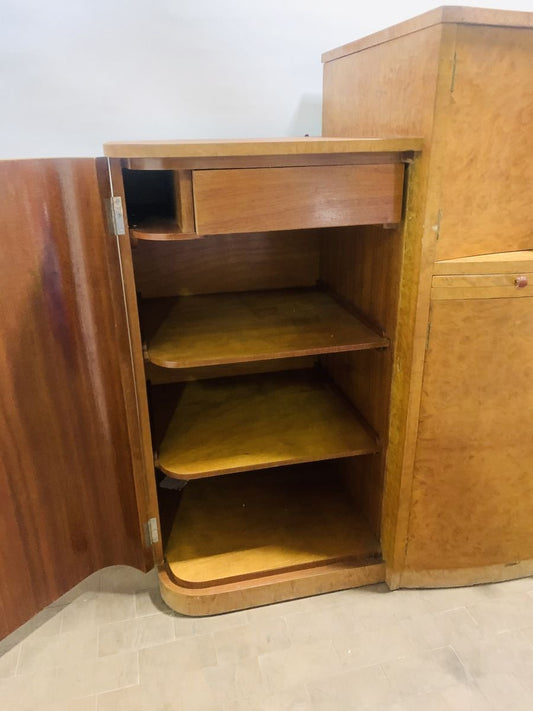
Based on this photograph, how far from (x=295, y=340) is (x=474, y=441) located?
1.64ft

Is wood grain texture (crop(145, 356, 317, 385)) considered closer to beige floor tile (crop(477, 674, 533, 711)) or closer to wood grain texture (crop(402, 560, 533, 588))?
wood grain texture (crop(402, 560, 533, 588))

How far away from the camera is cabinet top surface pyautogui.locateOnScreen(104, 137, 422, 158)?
976 mm

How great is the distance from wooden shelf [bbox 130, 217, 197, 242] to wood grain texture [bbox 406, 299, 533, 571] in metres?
0.56

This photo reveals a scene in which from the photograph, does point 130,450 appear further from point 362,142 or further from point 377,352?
point 362,142

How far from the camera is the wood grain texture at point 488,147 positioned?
1.00 metres

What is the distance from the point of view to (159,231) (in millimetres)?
1082

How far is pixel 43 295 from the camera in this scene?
1.11 metres

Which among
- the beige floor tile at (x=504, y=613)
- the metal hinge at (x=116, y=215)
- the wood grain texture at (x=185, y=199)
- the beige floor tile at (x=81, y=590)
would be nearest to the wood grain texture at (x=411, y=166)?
the beige floor tile at (x=504, y=613)

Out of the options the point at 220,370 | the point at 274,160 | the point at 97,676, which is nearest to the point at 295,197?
the point at 274,160

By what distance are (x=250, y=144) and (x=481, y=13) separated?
1.58ft

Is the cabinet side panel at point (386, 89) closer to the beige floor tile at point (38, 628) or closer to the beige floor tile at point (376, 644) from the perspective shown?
the beige floor tile at point (376, 644)

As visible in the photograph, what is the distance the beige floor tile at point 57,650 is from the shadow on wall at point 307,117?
1.53 meters

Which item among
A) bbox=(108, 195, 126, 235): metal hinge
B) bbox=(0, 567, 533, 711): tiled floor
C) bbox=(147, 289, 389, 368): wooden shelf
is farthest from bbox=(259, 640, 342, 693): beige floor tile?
bbox=(108, 195, 126, 235): metal hinge

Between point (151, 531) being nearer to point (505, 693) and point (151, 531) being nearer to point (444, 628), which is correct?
point (444, 628)
